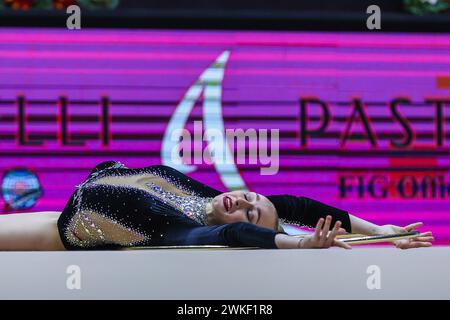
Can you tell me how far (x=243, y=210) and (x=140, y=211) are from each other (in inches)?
11.2

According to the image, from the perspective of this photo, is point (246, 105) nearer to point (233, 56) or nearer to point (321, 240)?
point (233, 56)

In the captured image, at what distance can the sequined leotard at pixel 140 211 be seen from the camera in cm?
210

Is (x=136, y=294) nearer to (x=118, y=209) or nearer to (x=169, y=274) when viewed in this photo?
(x=169, y=274)

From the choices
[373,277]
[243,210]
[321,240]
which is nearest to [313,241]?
[321,240]

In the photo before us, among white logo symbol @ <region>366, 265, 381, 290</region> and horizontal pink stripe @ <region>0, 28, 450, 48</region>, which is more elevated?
horizontal pink stripe @ <region>0, 28, 450, 48</region>

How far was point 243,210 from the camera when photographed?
2092 millimetres

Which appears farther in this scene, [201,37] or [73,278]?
[201,37]

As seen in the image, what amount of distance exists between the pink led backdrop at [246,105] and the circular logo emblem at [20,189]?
4 centimetres

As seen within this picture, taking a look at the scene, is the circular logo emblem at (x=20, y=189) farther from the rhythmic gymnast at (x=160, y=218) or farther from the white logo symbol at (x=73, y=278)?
the white logo symbol at (x=73, y=278)

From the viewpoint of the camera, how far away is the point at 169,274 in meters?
1.77

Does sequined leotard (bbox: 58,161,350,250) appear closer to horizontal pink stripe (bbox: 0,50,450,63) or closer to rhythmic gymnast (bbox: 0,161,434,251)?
rhythmic gymnast (bbox: 0,161,434,251)

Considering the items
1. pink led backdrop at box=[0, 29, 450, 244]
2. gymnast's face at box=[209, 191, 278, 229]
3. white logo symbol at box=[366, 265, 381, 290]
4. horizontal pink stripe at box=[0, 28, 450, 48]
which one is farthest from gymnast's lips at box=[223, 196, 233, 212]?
horizontal pink stripe at box=[0, 28, 450, 48]

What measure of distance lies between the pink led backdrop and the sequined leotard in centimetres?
208

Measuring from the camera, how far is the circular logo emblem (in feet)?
14.3
